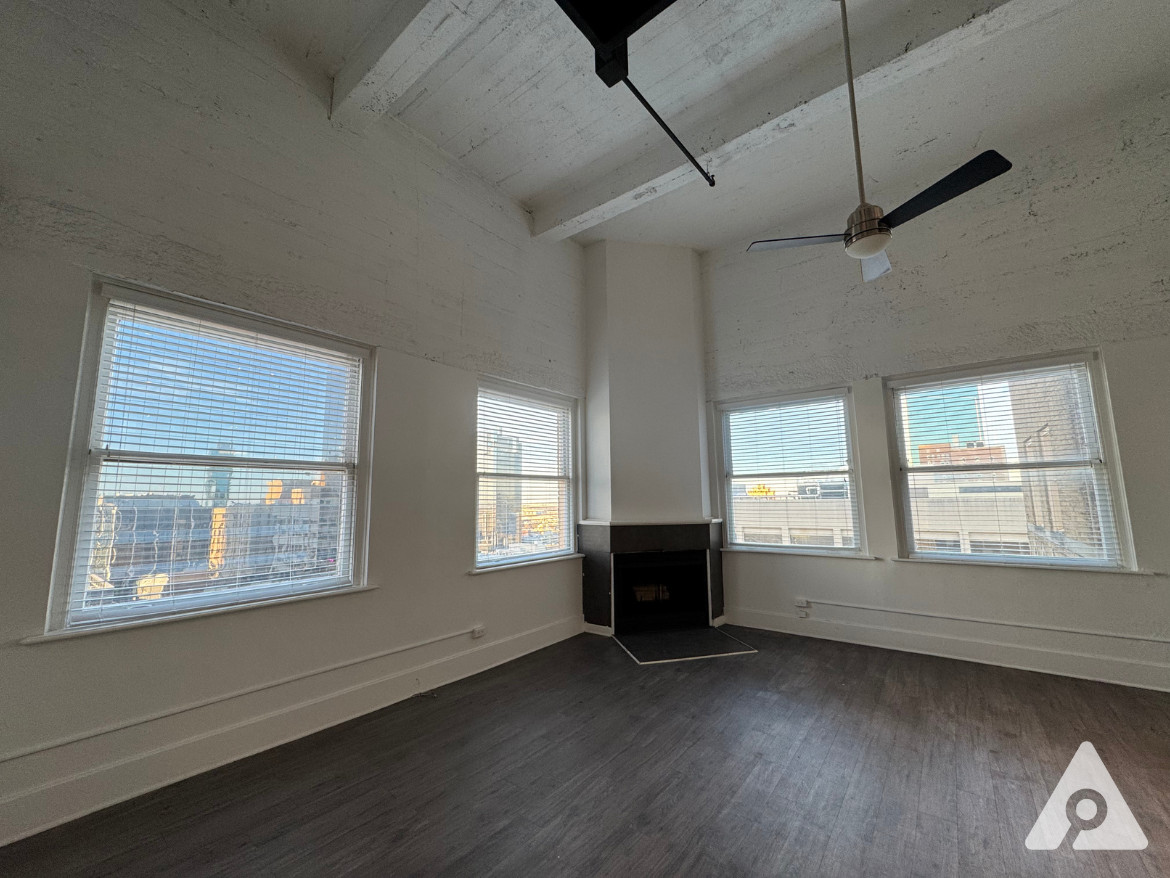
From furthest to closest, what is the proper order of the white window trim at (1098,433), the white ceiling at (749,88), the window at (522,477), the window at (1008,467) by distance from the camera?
1. the window at (522,477)
2. the window at (1008,467)
3. the white window trim at (1098,433)
4. the white ceiling at (749,88)

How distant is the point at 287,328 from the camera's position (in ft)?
9.04

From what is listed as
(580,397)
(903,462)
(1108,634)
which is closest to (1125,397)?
(903,462)

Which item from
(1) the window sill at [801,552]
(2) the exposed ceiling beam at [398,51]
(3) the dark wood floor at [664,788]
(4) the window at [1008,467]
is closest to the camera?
(3) the dark wood floor at [664,788]

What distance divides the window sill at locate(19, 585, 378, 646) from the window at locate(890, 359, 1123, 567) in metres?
4.48

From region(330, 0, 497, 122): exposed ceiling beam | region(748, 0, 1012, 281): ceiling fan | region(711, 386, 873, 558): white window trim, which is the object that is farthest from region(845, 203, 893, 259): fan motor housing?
region(711, 386, 873, 558): white window trim

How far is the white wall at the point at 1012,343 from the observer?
127 inches

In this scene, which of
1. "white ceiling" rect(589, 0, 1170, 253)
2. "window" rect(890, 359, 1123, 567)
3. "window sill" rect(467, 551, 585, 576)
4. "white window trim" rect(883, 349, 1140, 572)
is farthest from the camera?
"window sill" rect(467, 551, 585, 576)

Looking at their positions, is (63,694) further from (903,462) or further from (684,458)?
(903,462)

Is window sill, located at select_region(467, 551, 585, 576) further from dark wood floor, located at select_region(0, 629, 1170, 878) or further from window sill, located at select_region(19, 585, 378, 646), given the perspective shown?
window sill, located at select_region(19, 585, 378, 646)

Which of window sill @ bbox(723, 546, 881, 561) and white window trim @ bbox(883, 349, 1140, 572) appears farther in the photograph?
window sill @ bbox(723, 546, 881, 561)

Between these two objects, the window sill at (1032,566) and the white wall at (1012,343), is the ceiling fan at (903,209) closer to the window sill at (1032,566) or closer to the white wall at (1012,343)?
the white wall at (1012,343)

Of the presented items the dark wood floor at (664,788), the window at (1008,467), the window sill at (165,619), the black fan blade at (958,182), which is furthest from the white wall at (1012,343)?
the window sill at (165,619)

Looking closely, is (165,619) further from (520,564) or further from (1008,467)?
(1008,467)

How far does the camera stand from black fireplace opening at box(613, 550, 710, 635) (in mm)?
4418
